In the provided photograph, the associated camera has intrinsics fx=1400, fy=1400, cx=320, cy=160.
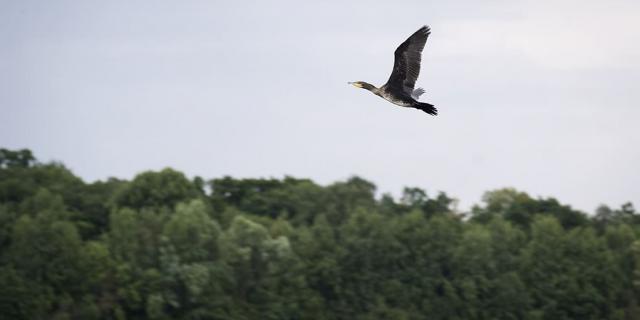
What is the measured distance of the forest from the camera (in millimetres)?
63125

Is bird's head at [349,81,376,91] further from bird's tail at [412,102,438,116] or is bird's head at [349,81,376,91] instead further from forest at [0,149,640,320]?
forest at [0,149,640,320]

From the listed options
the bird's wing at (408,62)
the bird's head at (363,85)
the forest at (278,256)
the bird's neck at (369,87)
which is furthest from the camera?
the forest at (278,256)

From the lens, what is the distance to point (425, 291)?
7056 centimetres

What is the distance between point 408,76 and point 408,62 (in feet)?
1.63

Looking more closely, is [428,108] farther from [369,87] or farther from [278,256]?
[278,256]

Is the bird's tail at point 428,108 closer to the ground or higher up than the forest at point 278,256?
closer to the ground

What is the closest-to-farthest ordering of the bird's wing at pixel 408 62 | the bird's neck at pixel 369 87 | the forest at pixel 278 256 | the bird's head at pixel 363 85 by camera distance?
the bird's wing at pixel 408 62, the bird's neck at pixel 369 87, the bird's head at pixel 363 85, the forest at pixel 278 256

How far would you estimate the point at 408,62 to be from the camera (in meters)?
34.7

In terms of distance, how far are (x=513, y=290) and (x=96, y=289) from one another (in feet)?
70.0

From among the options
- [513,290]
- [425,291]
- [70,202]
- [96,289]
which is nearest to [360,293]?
[425,291]

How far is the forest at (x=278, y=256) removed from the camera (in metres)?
63.1

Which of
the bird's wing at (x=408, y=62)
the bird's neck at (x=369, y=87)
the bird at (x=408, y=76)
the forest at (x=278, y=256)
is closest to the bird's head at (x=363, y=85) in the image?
the bird's neck at (x=369, y=87)

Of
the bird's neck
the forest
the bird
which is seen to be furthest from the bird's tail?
the forest

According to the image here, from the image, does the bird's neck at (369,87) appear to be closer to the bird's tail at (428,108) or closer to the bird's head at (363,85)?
the bird's head at (363,85)
